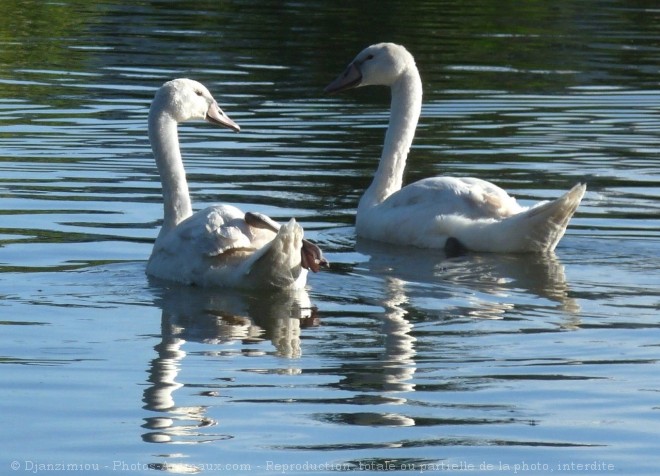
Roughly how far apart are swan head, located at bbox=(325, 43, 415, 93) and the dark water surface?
99 centimetres

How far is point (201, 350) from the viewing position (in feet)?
26.7

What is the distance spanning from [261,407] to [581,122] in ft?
36.8

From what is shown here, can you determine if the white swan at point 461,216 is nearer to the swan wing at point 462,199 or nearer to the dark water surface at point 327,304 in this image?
the swan wing at point 462,199

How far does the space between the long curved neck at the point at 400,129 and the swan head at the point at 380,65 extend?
0.20ft

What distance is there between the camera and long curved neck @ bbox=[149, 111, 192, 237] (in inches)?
409

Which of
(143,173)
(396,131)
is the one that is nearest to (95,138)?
(143,173)

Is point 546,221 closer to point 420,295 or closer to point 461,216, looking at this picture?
point 461,216

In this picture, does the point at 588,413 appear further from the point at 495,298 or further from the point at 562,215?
the point at 562,215

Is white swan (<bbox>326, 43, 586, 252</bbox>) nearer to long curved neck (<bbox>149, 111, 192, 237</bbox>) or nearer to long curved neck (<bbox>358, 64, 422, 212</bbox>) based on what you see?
long curved neck (<bbox>358, 64, 422, 212</bbox>)

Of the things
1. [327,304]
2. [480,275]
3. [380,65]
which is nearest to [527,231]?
[480,275]

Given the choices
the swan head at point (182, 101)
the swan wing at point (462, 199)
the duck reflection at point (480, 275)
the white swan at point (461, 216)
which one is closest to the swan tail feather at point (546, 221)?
the white swan at point (461, 216)

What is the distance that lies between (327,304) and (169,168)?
5.60ft

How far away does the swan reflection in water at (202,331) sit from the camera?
22.4 ft

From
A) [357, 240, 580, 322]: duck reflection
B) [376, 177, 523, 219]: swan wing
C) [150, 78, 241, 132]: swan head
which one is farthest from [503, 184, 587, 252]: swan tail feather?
[150, 78, 241, 132]: swan head
